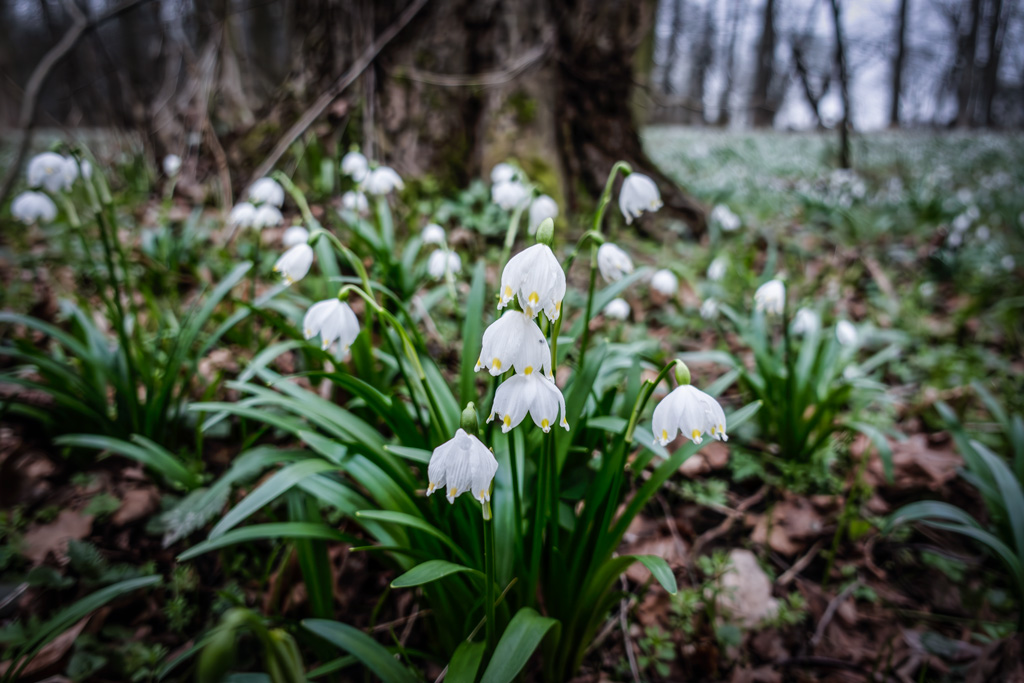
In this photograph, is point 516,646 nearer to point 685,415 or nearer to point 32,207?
point 685,415

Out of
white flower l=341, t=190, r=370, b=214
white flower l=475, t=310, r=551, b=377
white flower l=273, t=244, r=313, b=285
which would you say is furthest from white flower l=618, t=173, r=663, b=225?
white flower l=341, t=190, r=370, b=214

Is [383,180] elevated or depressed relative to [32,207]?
elevated

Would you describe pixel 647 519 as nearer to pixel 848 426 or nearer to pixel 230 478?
pixel 848 426

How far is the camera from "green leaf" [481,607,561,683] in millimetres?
913

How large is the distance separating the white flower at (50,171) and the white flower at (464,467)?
187cm

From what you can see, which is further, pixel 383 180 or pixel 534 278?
pixel 383 180

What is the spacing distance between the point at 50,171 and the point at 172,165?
2468 millimetres

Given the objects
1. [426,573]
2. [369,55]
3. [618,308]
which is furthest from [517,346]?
[369,55]

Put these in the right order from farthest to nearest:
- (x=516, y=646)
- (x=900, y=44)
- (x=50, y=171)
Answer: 1. (x=900, y=44)
2. (x=50, y=171)
3. (x=516, y=646)

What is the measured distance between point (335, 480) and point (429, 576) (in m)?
0.50

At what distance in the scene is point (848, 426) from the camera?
190 cm

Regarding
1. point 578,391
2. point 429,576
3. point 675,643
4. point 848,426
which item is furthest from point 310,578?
point 848,426

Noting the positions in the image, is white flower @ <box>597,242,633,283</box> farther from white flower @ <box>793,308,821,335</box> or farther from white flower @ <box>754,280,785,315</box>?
white flower @ <box>793,308,821,335</box>

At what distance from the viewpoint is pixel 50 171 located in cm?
181
